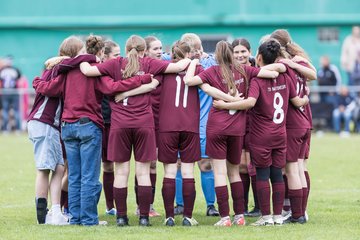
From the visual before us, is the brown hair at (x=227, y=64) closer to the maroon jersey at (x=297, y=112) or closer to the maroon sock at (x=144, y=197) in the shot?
the maroon jersey at (x=297, y=112)

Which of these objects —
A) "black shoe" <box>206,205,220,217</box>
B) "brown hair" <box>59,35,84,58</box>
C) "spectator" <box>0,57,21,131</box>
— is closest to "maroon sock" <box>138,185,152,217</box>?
"black shoe" <box>206,205,220,217</box>

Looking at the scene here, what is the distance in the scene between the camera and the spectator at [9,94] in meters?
25.8

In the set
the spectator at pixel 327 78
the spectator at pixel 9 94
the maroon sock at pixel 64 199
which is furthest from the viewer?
the spectator at pixel 9 94

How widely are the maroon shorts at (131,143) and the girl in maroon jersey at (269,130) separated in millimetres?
802

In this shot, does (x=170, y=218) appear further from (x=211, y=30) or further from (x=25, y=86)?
(x=211, y=30)

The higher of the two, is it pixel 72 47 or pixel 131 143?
pixel 72 47

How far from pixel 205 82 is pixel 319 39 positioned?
21.4 meters

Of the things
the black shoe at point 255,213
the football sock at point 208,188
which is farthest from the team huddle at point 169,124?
the football sock at point 208,188

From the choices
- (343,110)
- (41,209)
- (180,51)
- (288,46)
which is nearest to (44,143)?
(41,209)

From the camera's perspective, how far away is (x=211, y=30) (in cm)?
3041

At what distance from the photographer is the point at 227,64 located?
9828 mm

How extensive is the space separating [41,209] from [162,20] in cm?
Answer: 2054

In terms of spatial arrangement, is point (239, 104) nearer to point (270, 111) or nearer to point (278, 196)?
point (270, 111)

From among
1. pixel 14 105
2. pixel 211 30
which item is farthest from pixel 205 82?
pixel 211 30
